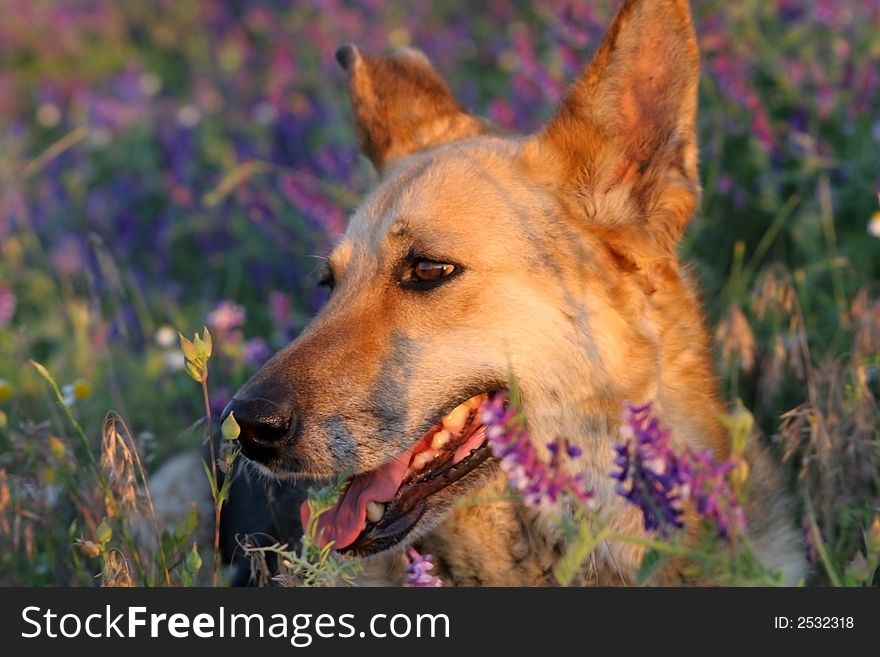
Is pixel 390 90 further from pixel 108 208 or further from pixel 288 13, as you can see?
pixel 288 13

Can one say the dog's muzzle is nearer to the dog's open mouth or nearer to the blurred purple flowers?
the dog's open mouth

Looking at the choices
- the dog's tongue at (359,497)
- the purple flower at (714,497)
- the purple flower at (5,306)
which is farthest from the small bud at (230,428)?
the purple flower at (5,306)

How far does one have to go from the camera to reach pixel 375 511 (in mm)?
2998

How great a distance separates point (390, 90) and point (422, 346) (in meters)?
1.38

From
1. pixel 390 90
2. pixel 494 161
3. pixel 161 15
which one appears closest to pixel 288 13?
pixel 161 15

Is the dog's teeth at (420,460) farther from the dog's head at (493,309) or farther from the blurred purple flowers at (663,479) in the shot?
the blurred purple flowers at (663,479)

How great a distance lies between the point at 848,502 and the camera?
330cm

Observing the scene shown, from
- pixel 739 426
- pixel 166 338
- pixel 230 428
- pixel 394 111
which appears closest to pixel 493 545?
pixel 230 428

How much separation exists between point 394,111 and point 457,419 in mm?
1417

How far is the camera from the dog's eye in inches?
121

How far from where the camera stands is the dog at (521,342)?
2.91m

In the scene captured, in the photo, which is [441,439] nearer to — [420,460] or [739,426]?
[420,460]

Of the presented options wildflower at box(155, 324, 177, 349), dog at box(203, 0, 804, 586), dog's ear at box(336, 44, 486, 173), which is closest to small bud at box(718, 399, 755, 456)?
dog at box(203, 0, 804, 586)

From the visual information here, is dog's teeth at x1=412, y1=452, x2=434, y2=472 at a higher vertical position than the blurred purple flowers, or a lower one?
higher
